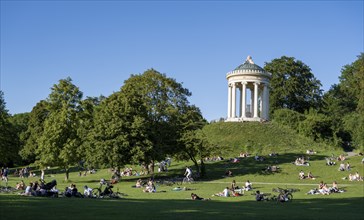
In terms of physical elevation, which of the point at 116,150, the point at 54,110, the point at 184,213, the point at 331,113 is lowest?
the point at 184,213

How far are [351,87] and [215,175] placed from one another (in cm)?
4817

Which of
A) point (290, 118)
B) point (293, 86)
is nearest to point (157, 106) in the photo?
point (290, 118)

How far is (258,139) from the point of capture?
5872cm

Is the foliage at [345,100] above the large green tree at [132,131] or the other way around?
above

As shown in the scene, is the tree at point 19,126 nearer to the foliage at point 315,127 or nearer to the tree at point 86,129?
the tree at point 86,129

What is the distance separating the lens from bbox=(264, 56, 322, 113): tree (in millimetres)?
82562

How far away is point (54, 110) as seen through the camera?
43531 mm

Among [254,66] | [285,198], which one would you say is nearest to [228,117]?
[254,66]

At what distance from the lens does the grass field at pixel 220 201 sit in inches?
537

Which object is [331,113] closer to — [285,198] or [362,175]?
[362,175]

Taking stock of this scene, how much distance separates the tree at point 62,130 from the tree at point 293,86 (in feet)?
153

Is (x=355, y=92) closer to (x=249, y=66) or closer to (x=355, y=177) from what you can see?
(x=249, y=66)

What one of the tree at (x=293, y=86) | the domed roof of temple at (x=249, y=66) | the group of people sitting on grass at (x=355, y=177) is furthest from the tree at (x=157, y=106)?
the tree at (x=293, y=86)

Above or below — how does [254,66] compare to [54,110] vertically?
above
